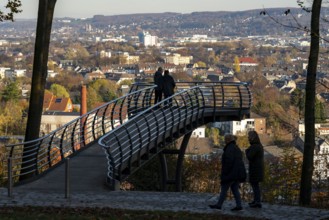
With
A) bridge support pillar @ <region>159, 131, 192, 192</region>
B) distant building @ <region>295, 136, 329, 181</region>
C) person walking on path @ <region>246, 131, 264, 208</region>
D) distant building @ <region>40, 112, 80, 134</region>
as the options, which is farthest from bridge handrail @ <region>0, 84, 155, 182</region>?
distant building @ <region>40, 112, 80, 134</region>

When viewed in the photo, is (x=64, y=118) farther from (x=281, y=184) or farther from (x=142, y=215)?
(x=142, y=215)

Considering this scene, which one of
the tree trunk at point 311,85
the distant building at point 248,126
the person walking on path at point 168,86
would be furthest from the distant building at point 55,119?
the tree trunk at point 311,85

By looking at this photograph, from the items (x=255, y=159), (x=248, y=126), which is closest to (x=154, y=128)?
(x=255, y=159)

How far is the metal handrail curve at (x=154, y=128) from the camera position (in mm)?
20703

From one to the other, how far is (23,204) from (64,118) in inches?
4346

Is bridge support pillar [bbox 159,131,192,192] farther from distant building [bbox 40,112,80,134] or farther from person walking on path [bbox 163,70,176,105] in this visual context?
distant building [bbox 40,112,80,134]

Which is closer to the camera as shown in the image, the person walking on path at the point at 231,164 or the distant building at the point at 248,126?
the person walking on path at the point at 231,164

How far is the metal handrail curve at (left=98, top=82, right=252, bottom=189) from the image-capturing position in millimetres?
20703

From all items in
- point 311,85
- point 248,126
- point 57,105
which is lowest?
point 57,105

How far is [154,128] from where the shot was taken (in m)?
23.6

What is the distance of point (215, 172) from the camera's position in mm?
44031

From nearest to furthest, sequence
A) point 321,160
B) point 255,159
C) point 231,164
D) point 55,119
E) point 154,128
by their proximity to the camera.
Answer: point 231,164, point 255,159, point 154,128, point 321,160, point 55,119

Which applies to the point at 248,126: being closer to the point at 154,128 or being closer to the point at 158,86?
the point at 158,86

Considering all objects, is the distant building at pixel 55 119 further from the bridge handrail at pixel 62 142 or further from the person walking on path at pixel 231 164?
the person walking on path at pixel 231 164
